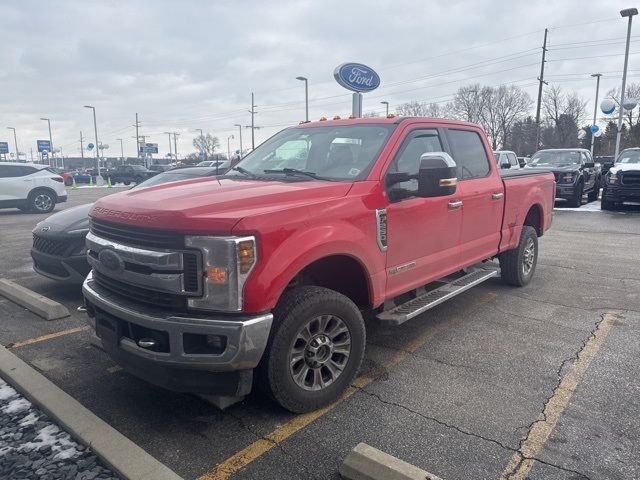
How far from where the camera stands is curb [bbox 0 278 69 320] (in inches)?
201

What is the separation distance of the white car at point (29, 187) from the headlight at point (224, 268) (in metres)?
14.9

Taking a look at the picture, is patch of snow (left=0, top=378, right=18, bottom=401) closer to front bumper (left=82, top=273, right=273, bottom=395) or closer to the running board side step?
front bumper (left=82, top=273, right=273, bottom=395)

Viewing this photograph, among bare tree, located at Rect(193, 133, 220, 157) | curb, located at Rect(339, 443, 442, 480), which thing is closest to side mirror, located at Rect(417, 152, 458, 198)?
curb, located at Rect(339, 443, 442, 480)

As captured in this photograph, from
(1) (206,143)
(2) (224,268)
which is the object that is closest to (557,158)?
(2) (224,268)

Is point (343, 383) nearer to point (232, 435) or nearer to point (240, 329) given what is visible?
point (232, 435)

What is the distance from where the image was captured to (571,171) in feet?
50.4

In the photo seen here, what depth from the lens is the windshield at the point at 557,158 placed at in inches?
643

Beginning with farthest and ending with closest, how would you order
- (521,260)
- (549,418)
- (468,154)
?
(521,260)
(468,154)
(549,418)

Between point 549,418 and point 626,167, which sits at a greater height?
point 626,167

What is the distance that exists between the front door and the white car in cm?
1462

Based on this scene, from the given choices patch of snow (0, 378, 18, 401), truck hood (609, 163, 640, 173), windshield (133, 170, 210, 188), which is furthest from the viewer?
truck hood (609, 163, 640, 173)

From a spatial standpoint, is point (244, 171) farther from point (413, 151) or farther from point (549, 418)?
point (549, 418)

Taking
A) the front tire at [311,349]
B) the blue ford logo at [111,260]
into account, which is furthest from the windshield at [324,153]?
the blue ford logo at [111,260]

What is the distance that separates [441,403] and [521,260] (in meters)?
3.33
